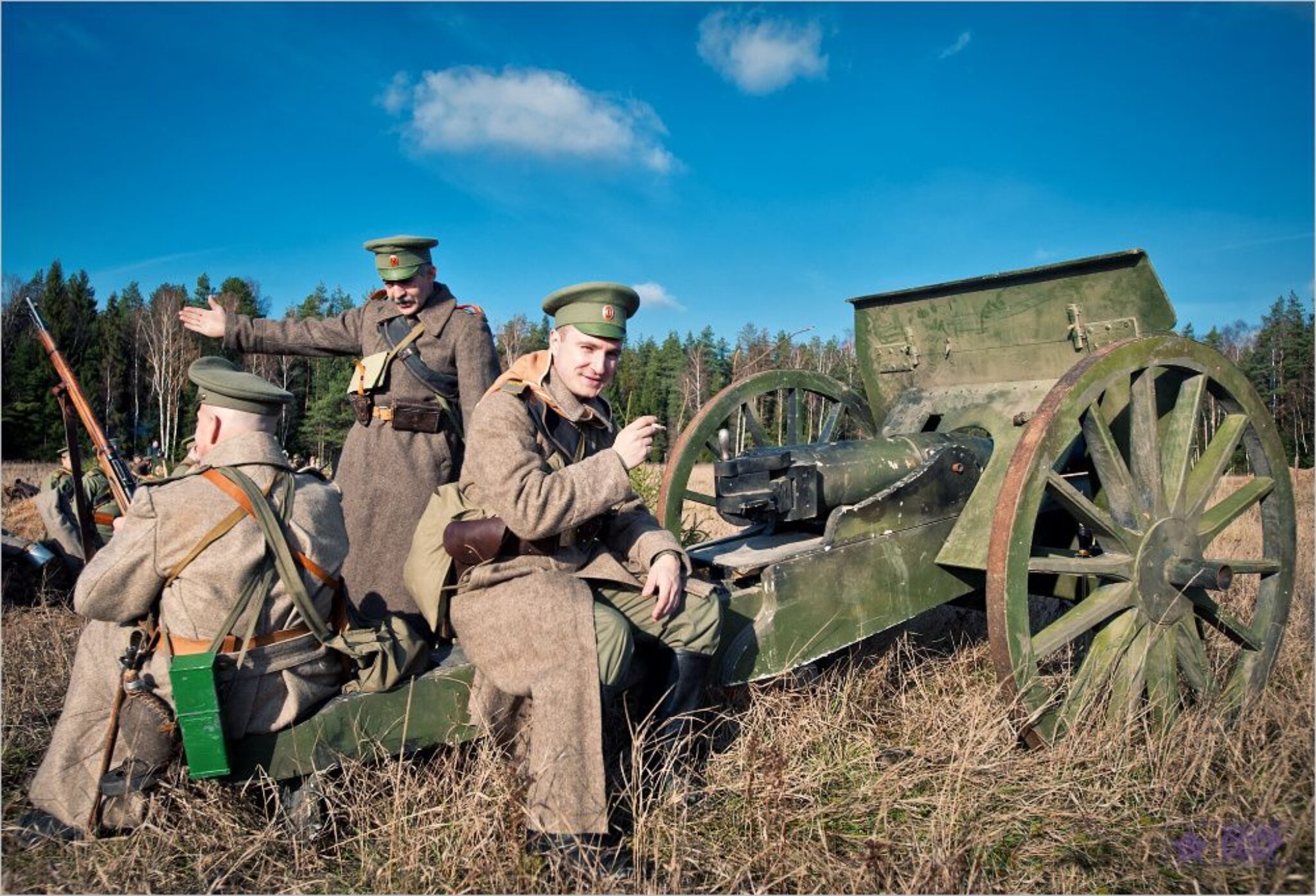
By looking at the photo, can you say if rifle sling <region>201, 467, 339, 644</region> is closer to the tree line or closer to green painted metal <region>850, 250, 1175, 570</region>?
green painted metal <region>850, 250, 1175, 570</region>

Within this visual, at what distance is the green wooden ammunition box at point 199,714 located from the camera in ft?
7.43

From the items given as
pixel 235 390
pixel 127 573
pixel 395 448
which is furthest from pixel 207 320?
pixel 127 573

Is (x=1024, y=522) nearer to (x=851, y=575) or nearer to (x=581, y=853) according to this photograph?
(x=851, y=575)

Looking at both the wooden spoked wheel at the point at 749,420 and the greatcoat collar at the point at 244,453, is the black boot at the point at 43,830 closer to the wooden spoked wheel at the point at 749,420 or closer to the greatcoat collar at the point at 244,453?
the greatcoat collar at the point at 244,453

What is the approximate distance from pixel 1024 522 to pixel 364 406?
303 centimetres

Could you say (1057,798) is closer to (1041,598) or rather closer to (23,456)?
(1041,598)

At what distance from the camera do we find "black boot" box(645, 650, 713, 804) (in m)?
2.84

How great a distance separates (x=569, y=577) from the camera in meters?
2.70

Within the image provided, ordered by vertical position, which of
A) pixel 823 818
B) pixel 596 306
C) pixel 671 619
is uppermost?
pixel 596 306

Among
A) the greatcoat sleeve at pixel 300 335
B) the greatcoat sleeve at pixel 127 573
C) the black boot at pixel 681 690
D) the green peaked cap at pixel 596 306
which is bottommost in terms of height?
the black boot at pixel 681 690

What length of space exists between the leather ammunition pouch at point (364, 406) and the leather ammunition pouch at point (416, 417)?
0.51 feet

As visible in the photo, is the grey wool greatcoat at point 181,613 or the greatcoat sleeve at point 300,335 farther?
the greatcoat sleeve at point 300,335

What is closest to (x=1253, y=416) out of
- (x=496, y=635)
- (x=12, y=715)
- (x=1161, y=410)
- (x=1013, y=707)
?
(x=1161, y=410)

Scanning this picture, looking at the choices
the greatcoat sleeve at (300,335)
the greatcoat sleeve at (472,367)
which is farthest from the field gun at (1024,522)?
the greatcoat sleeve at (300,335)
